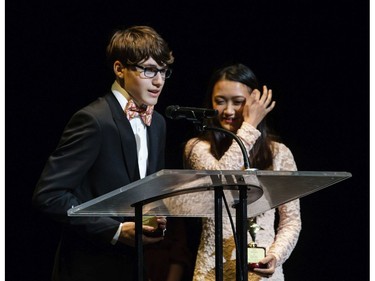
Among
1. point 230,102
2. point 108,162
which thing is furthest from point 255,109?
point 108,162

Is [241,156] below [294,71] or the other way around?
below

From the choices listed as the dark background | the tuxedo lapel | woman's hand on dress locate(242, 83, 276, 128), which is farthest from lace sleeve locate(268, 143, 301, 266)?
the tuxedo lapel

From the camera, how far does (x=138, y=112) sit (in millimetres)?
2723

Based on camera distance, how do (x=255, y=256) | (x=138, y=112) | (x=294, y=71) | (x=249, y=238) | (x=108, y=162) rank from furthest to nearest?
(x=294, y=71) → (x=249, y=238) → (x=255, y=256) → (x=138, y=112) → (x=108, y=162)

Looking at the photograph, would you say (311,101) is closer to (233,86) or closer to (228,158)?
(233,86)

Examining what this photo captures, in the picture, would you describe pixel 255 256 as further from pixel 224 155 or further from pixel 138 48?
pixel 138 48

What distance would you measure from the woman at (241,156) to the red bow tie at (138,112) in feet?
1.59

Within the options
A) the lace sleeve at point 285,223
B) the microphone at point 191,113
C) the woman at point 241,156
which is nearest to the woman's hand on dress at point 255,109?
the woman at point 241,156

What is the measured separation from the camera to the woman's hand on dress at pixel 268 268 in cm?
289

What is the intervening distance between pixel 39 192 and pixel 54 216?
0.29 feet

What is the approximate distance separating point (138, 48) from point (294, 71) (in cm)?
134

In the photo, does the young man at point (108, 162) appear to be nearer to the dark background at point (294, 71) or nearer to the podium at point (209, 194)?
the podium at point (209, 194)

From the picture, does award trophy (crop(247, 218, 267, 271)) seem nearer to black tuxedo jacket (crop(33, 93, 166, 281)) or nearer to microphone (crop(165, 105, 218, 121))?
black tuxedo jacket (crop(33, 93, 166, 281))

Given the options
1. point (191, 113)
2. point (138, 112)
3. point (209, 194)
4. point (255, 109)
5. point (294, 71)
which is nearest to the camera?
point (209, 194)
